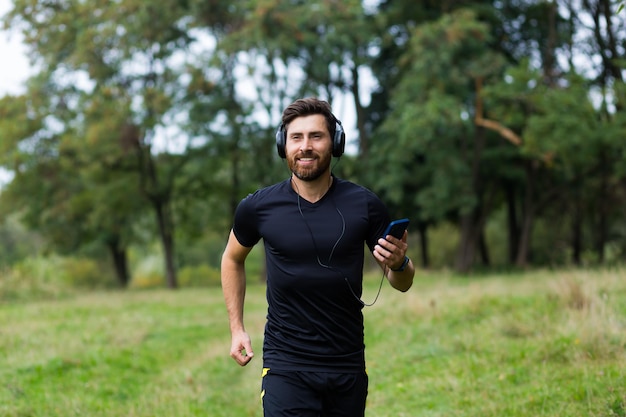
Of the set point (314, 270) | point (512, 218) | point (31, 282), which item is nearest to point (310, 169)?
point (314, 270)

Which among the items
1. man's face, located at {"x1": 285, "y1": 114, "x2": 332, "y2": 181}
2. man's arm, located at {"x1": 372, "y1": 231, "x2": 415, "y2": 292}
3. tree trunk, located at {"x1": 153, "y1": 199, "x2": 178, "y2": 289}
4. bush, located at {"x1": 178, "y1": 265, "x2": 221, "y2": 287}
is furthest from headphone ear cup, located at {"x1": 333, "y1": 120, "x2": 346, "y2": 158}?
bush, located at {"x1": 178, "y1": 265, "x2": 221, "y2": 287}

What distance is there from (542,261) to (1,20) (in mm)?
28769

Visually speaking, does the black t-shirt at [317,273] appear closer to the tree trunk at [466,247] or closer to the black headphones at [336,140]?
the black headphones at [336,140]

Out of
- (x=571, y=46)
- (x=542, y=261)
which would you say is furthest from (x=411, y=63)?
(x=542, y=261)

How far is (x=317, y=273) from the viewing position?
3.80 meters

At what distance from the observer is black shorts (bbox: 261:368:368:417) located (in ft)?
12.3

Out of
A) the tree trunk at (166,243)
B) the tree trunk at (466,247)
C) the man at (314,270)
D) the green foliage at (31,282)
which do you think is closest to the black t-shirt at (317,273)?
the man at (314,270)

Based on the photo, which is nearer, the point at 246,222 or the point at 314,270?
the point at 314,270

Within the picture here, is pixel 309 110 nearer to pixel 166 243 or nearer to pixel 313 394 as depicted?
pixel 313 394

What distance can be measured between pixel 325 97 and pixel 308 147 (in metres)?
28.1

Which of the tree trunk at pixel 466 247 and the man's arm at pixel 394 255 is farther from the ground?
the man's arm at pixel 394 255

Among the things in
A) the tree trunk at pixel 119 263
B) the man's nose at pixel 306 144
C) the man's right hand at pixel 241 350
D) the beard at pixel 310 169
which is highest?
the man's nose at pixel 306 144

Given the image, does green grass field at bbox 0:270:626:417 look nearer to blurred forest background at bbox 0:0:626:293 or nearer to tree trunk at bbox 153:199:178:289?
blurred forest background at bbox 0:0:626:293

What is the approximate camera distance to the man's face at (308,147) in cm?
389
